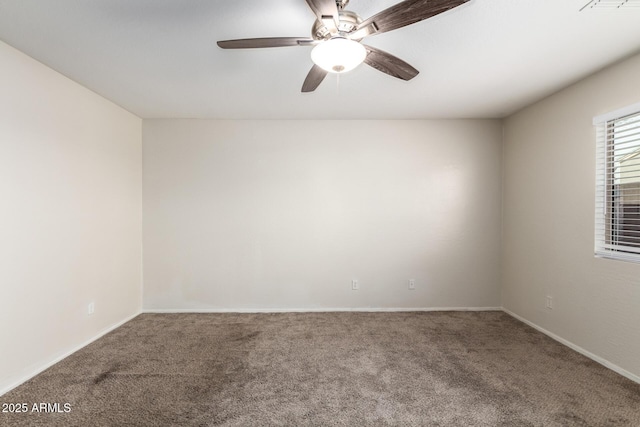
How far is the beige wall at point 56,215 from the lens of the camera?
2.12 meters

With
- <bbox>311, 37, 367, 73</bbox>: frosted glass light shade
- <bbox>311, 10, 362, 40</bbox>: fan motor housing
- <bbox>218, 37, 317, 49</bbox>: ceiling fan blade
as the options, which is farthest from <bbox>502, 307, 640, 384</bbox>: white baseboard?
<bbox>218, 37, 317, 49</bbox>: ceiling fan blade

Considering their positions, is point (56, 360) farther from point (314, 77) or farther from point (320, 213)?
point (314, 77)

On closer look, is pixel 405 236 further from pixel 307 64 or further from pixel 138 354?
pixel 138 354

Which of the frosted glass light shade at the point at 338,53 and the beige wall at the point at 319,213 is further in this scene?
the beige wall at the point at 319,213

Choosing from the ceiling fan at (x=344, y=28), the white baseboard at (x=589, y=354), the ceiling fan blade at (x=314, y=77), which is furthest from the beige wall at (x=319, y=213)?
the ceiling fan at (x=344, y=28)

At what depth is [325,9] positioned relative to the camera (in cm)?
130

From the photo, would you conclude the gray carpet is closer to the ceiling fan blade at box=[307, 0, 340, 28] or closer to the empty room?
the empty room

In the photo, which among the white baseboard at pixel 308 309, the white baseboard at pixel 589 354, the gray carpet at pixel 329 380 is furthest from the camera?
the white baseboard at pixel 308 309

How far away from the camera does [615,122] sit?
2.40 m

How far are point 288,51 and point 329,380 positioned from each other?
Answer: 8.00 feet

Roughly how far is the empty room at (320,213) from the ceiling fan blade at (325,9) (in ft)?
0.05

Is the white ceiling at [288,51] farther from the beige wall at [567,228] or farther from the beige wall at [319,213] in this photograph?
the beige wall at [319,213]

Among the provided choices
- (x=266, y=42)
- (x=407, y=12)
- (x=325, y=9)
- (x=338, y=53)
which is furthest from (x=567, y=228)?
(x=266, y=42)

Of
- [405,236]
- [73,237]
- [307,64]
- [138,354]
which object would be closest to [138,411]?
[138,354]
